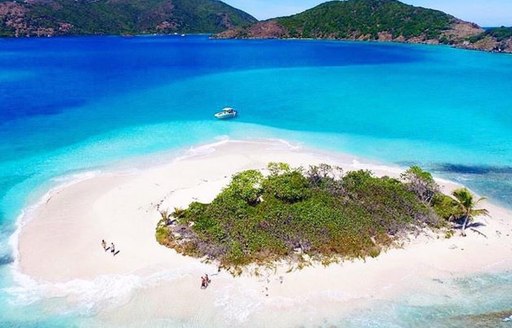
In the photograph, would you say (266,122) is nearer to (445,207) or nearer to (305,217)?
(305,217)

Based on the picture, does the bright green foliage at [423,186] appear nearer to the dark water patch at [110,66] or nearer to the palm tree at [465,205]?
the palm tree at [465,205]

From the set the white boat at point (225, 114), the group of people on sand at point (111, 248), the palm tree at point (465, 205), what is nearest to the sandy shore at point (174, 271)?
the group of people on sand at point (111, 248)

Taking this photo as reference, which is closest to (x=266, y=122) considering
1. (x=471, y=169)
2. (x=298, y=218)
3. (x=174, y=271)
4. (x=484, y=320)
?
(x=471, y=169)

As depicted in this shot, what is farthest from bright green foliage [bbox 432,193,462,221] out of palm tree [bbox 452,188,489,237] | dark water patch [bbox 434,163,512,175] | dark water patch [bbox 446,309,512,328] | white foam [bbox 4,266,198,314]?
white foam [bbox 4,266,198,314]

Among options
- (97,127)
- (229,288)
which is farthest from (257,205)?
(97,127)

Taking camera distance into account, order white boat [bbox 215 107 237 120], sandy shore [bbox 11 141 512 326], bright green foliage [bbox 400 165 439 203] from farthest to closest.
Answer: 1. white boat [bbox 215 107 237 120]
2. bright green foliage [bbox 400 165 439 203]
3. sandy shore [bbox 11 141 512 326]

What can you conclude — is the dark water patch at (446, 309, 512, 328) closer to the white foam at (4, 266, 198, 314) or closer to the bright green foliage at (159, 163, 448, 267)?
the bright green foliage at (159, 163, 448, 267)
